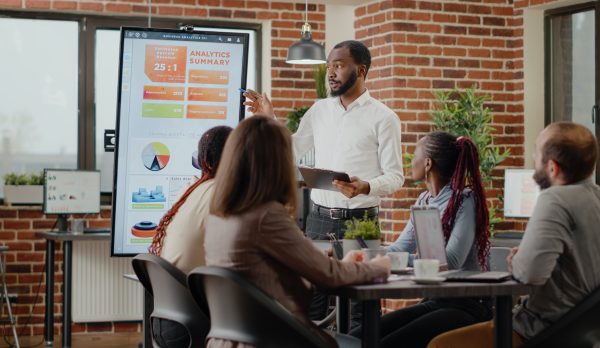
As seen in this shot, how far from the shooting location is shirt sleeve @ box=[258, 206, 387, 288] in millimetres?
2668

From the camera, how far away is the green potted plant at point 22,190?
7078mm

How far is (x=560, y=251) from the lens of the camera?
2.86 metres

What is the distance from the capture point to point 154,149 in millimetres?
4652

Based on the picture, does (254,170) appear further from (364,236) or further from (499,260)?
(499,260)

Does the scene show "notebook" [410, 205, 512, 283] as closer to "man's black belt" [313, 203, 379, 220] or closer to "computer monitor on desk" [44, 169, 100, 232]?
"man's black belt" [313, 203, 379, 220]

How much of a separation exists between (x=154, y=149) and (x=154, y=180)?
0.15m

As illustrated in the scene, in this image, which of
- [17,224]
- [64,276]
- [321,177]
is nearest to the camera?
[321,177]

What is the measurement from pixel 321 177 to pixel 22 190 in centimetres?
370

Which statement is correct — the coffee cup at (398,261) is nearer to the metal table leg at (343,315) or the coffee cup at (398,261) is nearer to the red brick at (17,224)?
the metal table leg at (343,315)

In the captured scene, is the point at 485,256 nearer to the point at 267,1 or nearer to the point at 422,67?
the point at 422,67

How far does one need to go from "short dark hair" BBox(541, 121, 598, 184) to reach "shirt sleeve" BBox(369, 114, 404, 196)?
151 centimetres

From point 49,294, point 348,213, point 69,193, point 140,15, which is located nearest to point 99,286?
point 49,294

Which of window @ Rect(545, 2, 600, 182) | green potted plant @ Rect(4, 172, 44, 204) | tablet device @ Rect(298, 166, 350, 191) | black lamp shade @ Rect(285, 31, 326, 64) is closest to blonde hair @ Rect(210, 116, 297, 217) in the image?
tablet device @ Rect(298, 166, 350, 191)

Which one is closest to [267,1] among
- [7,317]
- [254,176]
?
[7,317]
